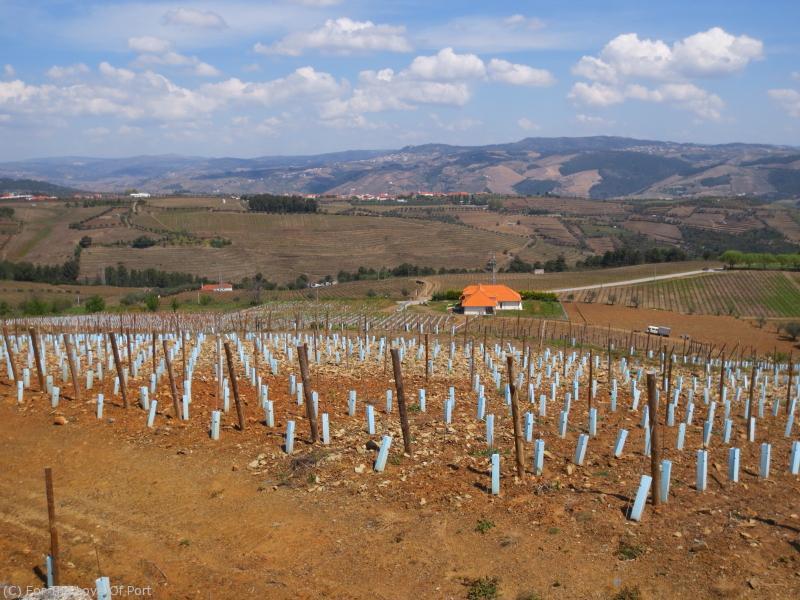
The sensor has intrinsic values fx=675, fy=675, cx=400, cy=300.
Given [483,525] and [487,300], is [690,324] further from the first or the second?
[483,525]

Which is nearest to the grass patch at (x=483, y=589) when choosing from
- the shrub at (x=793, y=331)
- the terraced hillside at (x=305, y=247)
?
the shrub at (x=793, y=331)

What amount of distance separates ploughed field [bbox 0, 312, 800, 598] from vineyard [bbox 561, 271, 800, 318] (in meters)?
47.9

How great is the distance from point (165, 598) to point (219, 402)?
6476 millimetres

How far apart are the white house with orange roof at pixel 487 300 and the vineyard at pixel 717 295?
938cm

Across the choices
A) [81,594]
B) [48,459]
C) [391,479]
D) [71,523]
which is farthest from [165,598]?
[48,459]

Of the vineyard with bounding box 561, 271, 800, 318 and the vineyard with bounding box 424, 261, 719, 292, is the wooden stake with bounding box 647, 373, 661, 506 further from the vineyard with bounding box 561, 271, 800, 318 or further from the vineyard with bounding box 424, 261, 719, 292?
the vineyard with bounding box 424, 261, 719, 292

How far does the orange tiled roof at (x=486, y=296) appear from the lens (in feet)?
166

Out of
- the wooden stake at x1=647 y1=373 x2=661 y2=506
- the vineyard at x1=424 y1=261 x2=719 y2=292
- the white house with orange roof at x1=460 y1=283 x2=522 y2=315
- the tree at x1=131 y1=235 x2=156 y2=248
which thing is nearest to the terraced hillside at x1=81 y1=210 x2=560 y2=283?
the tree at x1=131 y1=235 x2=156 y2=248

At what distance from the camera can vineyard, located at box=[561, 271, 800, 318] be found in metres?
58.0

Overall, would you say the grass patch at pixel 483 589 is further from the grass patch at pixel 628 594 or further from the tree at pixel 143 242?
the tree at pixel 143 242

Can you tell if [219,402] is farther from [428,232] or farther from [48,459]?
[428,232]

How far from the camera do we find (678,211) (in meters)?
144

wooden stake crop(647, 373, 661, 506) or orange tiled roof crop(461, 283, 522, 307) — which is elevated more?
wooden stake crop(647, 373, 661, 506)

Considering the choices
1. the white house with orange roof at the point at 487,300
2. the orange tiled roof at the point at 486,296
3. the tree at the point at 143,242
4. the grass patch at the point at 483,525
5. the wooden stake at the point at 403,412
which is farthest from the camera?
the tree at the point at 143,242
